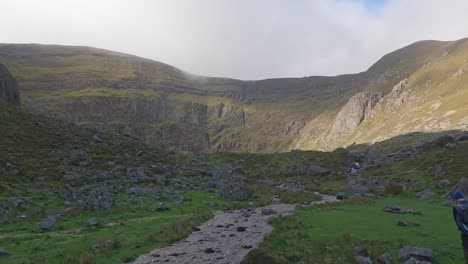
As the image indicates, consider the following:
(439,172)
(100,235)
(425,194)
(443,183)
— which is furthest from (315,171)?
(100,235)

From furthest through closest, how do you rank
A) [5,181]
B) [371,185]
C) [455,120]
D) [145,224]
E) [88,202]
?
1. [455,120]
2. [371,185]
3. [5,181]
4. [88,202]
5. [145,224]

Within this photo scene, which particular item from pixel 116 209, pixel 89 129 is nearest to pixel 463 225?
pixel 116 209

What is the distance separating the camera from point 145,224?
34406mm

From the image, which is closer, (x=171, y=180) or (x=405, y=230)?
(x=405, y=230)

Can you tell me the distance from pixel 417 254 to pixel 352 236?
5.96 meters

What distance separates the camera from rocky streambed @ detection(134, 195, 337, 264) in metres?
23.9

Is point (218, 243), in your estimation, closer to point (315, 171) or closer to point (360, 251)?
point (360, 251)

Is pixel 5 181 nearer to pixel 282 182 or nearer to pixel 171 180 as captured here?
pixel 171 180

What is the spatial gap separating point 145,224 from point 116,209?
7864mm

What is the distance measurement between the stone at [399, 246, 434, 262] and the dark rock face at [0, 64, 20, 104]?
10005 cm

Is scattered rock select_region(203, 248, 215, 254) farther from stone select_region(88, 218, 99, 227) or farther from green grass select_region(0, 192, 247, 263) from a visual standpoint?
stone select_region(88, 218, 99, 227)

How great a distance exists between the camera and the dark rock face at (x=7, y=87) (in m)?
94.1

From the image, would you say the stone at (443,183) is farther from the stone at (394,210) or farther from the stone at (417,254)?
the stone at (417,254)

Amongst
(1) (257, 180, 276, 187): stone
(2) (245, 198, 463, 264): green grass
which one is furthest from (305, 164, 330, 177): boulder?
(2) (245, 198, 463, 264): green grass
